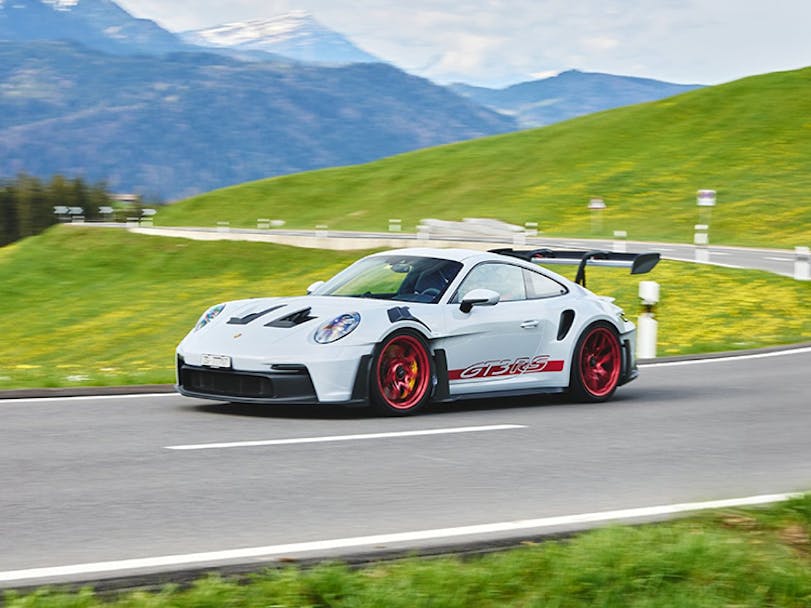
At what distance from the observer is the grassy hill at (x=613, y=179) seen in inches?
2640

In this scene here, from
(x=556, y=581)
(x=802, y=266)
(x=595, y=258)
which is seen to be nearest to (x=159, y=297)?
(x=802, y=266)

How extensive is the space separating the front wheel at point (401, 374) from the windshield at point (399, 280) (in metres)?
0.54

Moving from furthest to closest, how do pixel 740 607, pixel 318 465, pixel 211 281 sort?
pixel 211 281 → pixel 318 465 → pixel 740 607

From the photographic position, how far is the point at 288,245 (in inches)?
2111

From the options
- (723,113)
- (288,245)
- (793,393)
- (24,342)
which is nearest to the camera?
(793,393)

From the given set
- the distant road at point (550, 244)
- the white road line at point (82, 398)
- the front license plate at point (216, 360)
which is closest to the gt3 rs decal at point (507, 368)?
the front license plate at point (216, 360)

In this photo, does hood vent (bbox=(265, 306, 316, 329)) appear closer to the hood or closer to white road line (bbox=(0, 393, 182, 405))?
the hood

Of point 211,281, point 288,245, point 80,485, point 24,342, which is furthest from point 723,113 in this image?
point 80,485

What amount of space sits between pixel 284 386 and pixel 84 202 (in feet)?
560

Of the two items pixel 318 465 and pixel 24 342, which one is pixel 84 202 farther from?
pixel 318 465

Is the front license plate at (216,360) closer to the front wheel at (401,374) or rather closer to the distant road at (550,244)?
the front wheel at (401,374)

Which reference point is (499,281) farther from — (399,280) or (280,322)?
(280,322)

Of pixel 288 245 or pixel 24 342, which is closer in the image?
pixel 24 342

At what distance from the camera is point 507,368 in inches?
425
